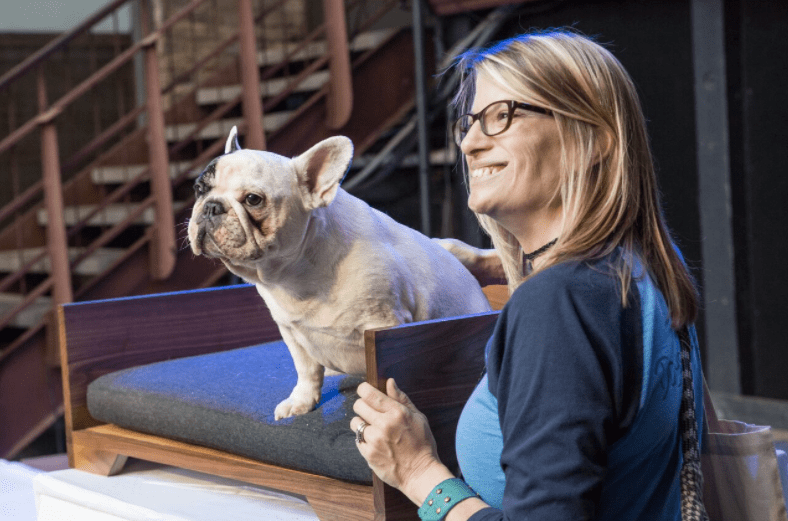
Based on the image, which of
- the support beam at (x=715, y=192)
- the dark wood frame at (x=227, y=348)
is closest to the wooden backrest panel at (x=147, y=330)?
the dark wood frame at (x=227, y=348)

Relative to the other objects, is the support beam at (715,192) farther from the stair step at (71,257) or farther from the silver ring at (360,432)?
the silver ring at (360,432)

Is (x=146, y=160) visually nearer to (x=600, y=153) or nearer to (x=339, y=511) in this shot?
(x=339, y=511)

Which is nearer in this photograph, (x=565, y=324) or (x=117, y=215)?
(x=565, y=324)

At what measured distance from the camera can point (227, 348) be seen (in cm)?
179

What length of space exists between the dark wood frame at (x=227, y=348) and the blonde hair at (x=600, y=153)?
287 mm

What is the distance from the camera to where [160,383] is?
4.91 feet

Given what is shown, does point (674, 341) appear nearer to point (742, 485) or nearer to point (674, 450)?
point (674, 450)

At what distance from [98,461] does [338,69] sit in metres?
2.34

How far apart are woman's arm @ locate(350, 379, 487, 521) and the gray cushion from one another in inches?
3.9

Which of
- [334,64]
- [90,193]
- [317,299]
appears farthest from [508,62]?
[90,193]

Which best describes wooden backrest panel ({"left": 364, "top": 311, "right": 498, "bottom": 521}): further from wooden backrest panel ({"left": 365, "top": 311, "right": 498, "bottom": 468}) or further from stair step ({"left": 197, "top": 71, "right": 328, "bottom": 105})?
stair step ({"left": 197, "top": 71, "right": 328, "bottom": 105})

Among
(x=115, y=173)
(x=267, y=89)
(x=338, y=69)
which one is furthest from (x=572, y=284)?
(x=115, y=173)

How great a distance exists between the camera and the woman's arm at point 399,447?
988mm

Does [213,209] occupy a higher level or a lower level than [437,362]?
higher
